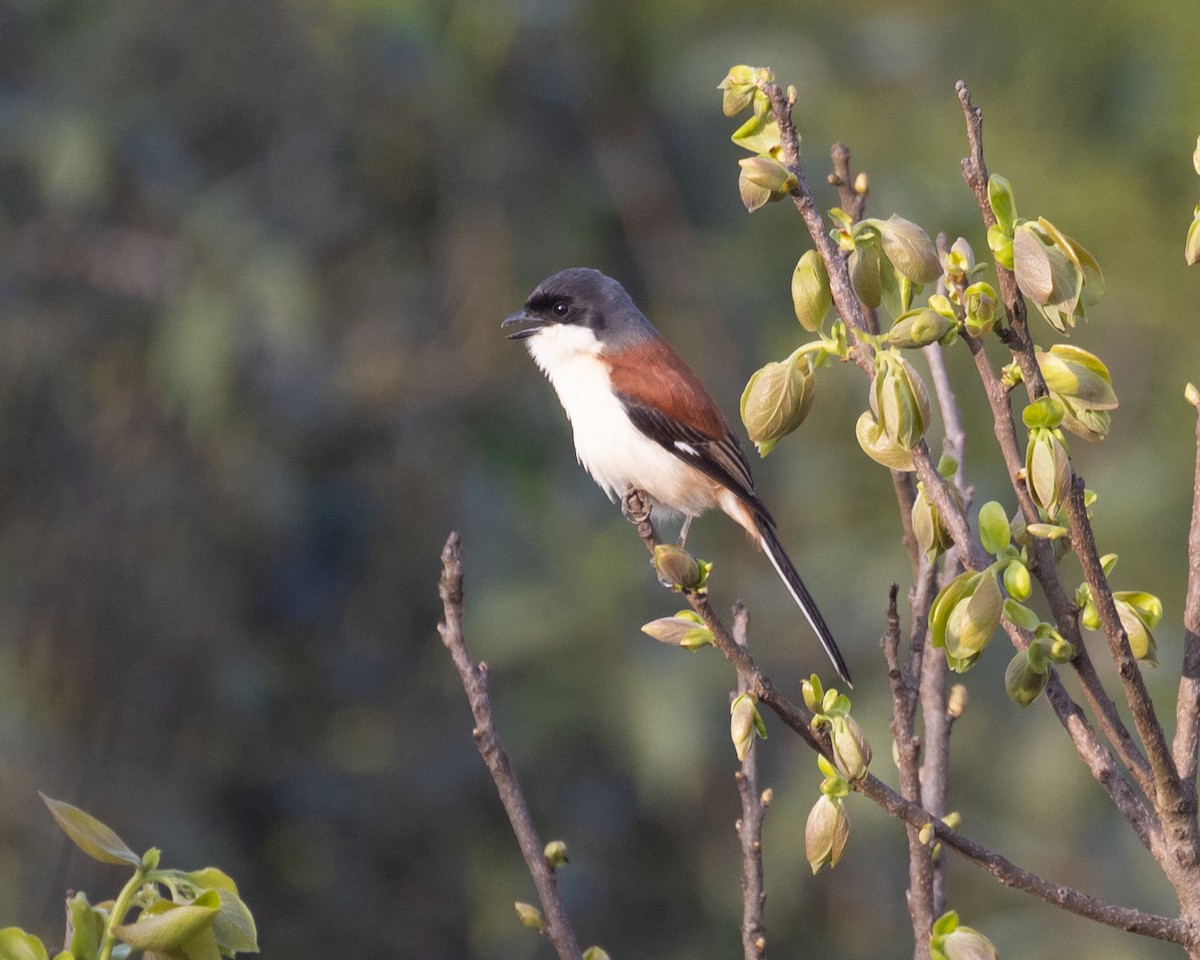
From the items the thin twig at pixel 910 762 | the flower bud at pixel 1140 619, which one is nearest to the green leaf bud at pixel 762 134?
the thin twig at pixel 910 762

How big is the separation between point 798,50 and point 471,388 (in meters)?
2.48

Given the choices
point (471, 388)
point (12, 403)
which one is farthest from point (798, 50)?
point (12, 403)

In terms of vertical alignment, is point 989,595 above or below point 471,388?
above

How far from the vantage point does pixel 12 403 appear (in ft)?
20.4

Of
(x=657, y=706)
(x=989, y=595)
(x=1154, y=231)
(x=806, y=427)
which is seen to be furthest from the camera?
(x=1154, y=231)

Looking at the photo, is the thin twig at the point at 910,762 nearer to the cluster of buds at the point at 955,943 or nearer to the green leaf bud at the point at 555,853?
the cluster of buds at the point at 955,943

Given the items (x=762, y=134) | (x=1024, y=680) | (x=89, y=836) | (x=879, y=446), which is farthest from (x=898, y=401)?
(x=89, y=836)

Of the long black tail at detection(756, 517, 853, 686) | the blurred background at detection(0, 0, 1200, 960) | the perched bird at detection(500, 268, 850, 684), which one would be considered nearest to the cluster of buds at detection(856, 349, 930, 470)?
the long black tail at detection(756, 517, 853, 686)

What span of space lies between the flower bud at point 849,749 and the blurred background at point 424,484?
4.52m

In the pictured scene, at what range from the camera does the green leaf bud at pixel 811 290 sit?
1666 millimetres

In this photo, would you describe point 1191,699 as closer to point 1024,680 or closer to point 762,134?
point 1024,680

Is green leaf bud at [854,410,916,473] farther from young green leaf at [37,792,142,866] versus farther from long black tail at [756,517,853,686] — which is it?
long black tail at [756,517,853,686]

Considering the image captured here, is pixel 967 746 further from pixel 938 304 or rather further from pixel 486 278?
pixel 938 304

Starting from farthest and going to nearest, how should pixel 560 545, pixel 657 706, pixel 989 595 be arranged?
pixel 560 545, pixel 657 706, pixel 989 595
